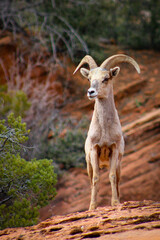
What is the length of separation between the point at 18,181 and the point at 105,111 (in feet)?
7.86

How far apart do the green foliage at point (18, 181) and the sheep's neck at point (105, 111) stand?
157 centimetres

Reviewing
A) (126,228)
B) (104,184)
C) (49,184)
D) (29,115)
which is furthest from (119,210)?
(29,115)

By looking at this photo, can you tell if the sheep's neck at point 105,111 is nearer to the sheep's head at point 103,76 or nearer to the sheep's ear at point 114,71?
the sheep's head at point 103,76

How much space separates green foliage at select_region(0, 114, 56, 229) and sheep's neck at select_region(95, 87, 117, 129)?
157cm

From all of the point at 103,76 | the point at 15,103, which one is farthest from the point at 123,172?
the point at 103,76

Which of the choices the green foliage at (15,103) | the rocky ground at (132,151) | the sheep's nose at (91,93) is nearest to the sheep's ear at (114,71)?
the sheep's nose at (91,93)

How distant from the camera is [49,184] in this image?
23.7ft

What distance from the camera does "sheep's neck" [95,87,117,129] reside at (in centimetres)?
625

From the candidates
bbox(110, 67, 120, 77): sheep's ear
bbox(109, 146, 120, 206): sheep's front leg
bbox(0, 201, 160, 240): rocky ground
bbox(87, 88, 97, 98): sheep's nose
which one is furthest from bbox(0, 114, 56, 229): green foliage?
bbox(110, 67, 120, 77): sheep's ear

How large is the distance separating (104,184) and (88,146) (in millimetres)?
4920

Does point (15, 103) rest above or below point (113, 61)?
above

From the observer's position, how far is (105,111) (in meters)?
6.32

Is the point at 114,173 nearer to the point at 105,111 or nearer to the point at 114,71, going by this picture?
the point at 105,111

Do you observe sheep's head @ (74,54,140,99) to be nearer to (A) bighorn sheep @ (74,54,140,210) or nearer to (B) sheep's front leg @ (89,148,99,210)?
(A) bighorn sheep @ (74,54,140,210)
